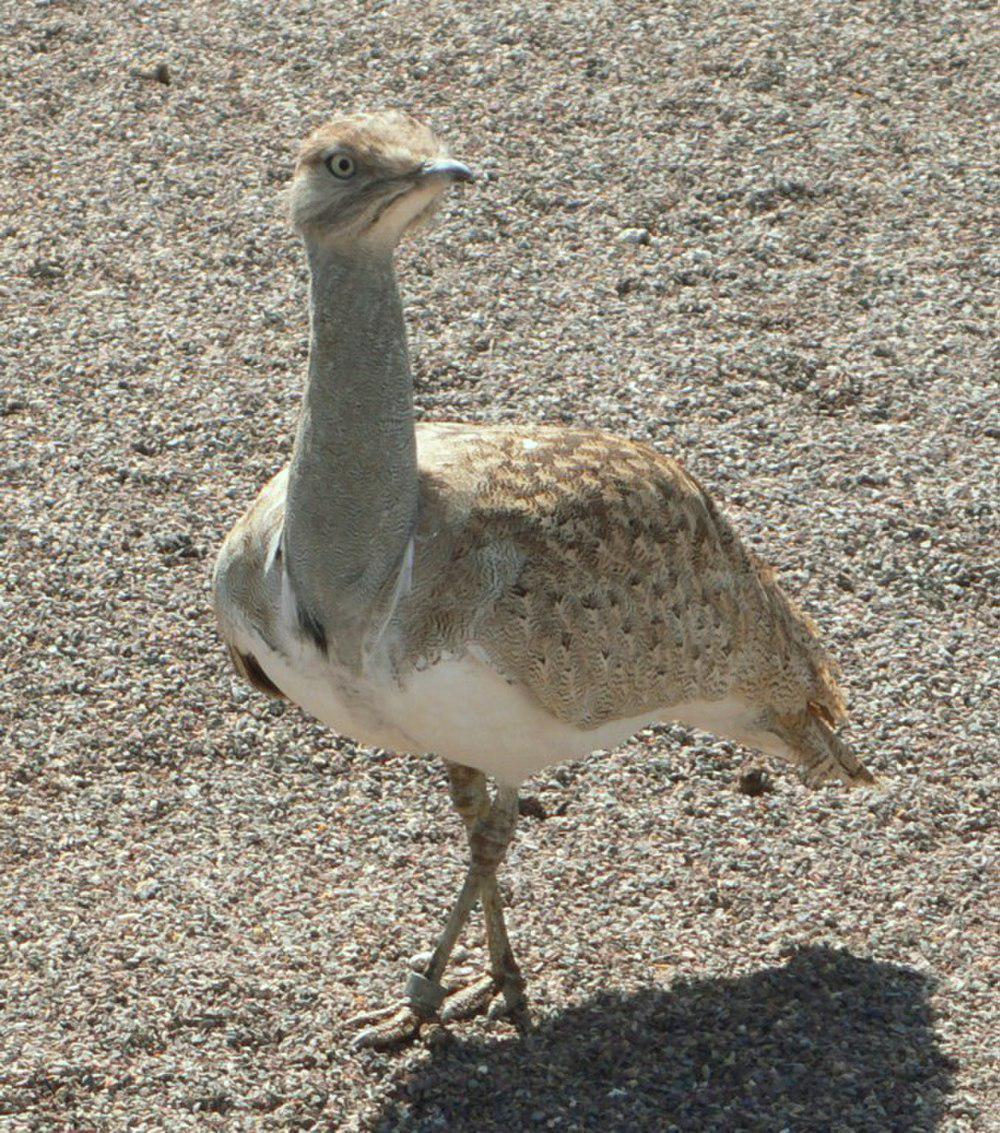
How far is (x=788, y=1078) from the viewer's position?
486cm

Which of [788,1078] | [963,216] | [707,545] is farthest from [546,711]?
[963,216]

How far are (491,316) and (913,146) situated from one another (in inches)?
95.3

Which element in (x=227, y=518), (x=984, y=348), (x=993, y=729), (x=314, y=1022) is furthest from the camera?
(x=984, y=348)

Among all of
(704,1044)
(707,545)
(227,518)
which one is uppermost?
(707,545)

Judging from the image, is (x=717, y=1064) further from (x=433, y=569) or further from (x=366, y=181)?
(x=366, y=181)

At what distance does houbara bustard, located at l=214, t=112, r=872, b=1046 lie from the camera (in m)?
4.54

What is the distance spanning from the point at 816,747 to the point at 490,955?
1107 mm

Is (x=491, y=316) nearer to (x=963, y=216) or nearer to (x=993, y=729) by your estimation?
(x=963, y=216)

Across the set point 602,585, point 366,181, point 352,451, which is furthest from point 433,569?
point 366,181

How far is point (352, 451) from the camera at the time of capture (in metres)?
4.61

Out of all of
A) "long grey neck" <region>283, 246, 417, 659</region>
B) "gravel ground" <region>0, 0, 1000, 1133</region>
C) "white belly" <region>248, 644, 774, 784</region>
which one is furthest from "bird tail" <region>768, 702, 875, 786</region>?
"long grey neck" <region>283, 246, 417, 659</region>

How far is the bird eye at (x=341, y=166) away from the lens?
14.8 ft

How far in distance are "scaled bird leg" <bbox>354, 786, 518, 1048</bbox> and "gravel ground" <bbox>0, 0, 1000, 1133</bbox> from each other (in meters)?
0.10

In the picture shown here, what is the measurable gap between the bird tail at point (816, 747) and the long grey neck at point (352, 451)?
4.65ft
